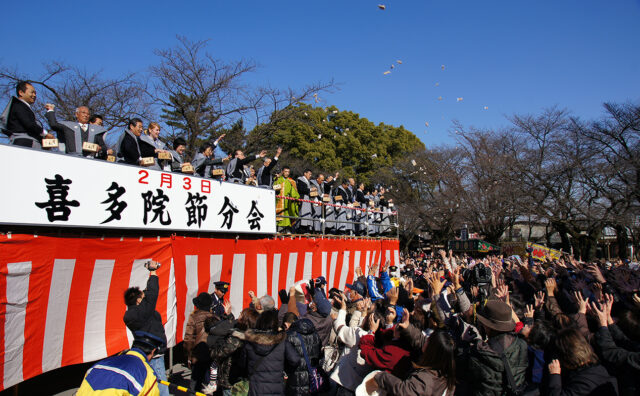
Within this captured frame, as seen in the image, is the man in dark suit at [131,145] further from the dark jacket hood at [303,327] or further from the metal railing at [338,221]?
the dark jacket hood at [303,327]

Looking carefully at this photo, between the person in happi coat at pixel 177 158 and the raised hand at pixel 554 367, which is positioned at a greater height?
the person in happi coat at pixel 177 158

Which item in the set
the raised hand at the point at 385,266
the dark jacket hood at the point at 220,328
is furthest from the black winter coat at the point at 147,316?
the raised hand at the point at 385,266

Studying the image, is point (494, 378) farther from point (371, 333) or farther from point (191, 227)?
point (191, 227)

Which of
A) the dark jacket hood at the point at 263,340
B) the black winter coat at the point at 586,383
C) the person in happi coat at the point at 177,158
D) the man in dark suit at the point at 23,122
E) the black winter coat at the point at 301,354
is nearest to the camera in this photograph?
the black winter coat at the point at 586,383

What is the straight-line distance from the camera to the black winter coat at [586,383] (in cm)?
314

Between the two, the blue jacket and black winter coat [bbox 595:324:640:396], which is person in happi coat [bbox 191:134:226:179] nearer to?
the blue jacket

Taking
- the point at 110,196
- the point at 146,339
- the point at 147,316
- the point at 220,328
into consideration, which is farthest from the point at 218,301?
the point at 146,339

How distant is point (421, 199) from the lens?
102 ft

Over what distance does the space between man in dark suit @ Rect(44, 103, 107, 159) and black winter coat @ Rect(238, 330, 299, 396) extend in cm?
399

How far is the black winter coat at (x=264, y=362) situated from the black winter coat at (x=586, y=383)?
240cm

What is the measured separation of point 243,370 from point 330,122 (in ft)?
94.1

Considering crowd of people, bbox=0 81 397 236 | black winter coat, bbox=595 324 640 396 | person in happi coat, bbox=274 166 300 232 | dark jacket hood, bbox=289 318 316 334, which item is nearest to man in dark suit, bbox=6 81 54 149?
crowd of people, bbox=0 81 397 236

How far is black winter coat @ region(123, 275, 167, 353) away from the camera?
4621 mm

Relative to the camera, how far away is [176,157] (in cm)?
797
